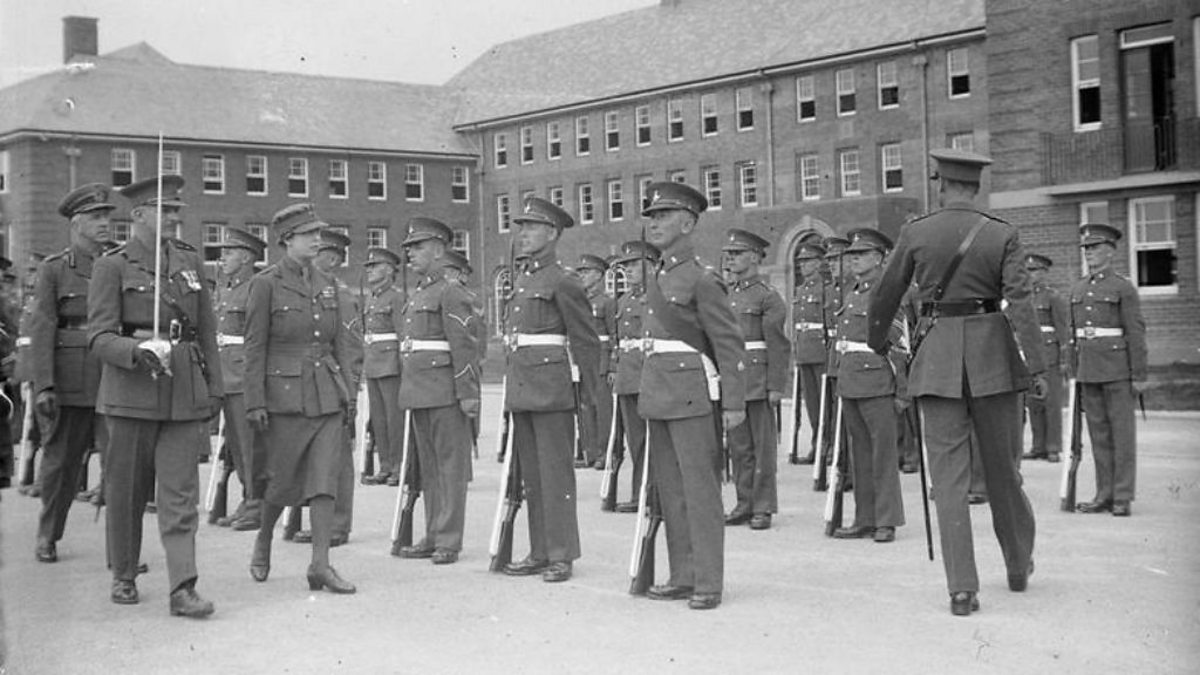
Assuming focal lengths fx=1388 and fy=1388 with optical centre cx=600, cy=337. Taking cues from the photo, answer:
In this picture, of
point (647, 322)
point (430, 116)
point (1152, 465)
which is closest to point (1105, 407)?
point (1152, 465)

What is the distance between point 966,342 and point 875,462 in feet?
8.98

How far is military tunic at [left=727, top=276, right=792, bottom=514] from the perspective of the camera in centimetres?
1128

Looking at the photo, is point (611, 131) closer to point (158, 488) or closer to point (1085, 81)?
point (1085, 81)

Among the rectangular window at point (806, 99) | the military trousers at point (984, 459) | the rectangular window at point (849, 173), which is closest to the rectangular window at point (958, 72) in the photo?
the rectangular window at point (849, 173)

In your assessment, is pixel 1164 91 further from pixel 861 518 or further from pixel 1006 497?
pixel 1006 497

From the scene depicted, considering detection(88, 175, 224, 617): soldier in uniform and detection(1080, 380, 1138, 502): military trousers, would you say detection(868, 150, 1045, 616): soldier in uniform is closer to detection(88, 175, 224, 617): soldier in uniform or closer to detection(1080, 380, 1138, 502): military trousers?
detection(1080, 380, 1138, 502): military trousers

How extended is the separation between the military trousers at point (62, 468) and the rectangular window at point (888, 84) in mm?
37669

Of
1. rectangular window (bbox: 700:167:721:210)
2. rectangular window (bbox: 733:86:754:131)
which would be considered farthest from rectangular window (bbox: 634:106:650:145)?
rectangular window (bbox: 733:86:754:131)

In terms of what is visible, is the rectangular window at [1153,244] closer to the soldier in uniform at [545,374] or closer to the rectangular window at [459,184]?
the soldier in uniform at [545,374]

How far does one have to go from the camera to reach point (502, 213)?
56.7m

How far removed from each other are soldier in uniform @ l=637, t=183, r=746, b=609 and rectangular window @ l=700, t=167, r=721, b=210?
41.6m

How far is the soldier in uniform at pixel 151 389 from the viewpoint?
7.91 meters

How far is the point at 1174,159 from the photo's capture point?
84.5 feet

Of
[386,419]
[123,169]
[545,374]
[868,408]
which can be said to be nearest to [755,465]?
[868,408]
